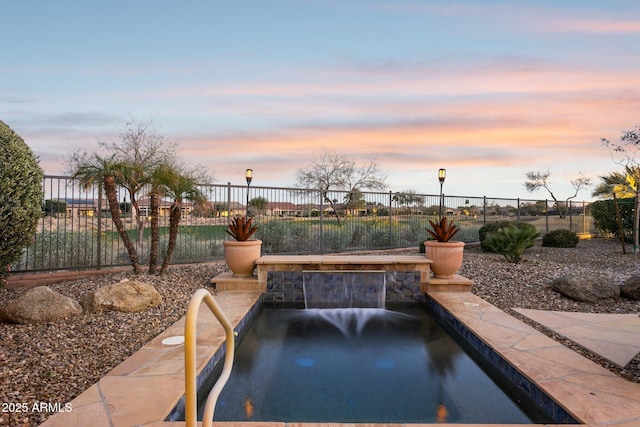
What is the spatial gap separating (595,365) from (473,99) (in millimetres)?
9408

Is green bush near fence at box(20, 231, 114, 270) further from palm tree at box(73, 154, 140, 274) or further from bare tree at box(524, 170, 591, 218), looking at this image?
bare tree at box(524, 170, 591, 218)

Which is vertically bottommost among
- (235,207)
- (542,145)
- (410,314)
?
(410,314)

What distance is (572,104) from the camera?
10.5m

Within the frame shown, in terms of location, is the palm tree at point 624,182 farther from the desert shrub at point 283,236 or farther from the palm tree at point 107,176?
the palm tree at point 107,176

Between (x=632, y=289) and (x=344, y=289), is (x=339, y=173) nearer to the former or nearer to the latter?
(x=344, y=289)

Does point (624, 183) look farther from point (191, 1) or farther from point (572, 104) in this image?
Answer: point (191, 1)

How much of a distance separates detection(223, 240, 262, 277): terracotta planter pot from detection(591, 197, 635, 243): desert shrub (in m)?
15.3

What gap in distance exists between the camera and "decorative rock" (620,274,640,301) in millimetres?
6070

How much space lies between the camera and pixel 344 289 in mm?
6551

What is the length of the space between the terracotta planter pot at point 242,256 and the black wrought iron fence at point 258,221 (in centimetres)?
136

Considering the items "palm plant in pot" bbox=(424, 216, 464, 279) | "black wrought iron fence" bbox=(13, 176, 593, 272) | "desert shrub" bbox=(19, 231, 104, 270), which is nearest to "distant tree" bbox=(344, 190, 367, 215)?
"black wrought iron fence" bbox=(13, 176, 593, 272)

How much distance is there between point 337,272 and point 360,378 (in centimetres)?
320

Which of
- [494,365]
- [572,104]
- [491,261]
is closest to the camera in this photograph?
[494,365]

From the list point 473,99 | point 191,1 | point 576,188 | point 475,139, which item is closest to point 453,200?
point 475,139
